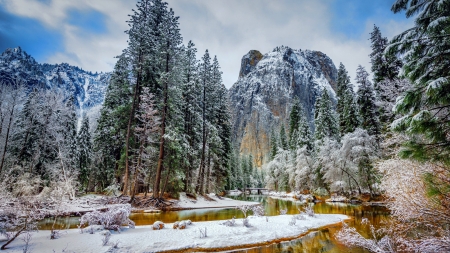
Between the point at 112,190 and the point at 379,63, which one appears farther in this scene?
the point at 379,63

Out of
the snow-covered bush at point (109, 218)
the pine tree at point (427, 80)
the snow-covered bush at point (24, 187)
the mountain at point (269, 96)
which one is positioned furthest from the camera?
the mountain at point (269, 96)

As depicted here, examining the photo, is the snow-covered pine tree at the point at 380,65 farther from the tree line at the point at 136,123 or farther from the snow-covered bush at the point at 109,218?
the snow-covered bush at the point at 109,218

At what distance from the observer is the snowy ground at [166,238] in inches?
307

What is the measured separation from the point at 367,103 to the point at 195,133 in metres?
21.5

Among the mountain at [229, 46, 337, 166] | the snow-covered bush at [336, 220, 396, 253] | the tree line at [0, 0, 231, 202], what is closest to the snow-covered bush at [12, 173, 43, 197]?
the tree line at [0, 0, 231, 202]

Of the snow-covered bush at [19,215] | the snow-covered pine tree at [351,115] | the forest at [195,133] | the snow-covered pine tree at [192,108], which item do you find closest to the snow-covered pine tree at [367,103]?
the forest at [195,133]

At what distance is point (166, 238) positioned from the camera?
946 cm

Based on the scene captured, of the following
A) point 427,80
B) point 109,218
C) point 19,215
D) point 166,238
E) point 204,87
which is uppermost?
point 204,87

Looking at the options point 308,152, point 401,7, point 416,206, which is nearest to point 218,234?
point 416,206

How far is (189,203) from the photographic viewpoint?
23812 mm

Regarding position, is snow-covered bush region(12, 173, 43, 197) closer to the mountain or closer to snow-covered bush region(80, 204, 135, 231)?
snow-covered bush region(80, 204, 135, 231)

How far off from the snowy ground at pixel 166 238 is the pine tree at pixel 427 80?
25.5 ft

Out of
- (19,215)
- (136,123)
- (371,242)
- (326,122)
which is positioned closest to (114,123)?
(136,123)

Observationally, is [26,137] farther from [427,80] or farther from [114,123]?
[427,80]
